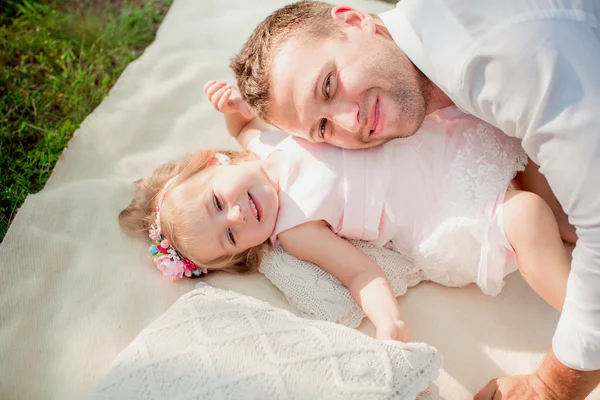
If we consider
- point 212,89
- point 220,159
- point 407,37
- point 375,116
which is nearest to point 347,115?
point 375,116

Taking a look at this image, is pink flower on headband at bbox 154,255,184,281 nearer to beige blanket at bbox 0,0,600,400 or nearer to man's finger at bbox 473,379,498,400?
beige blanket at bbox 0,0,600,400

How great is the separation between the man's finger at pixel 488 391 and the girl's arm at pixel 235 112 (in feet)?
4.78

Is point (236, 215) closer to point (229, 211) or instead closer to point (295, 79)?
point (229, 211)

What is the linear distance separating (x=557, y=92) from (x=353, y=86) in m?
0.71

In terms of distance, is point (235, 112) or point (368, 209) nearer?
point (368, 209)

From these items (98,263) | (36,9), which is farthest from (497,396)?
(36,9)

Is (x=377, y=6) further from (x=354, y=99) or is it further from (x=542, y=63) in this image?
(x=542, y=63)

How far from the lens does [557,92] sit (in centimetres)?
186

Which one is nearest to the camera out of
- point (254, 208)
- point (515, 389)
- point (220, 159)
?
point (515, 389)

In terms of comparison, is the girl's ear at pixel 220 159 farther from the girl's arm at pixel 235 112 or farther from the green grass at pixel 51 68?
the green grass at pixel 51 68

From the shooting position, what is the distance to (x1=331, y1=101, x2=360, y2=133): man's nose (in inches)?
90.4

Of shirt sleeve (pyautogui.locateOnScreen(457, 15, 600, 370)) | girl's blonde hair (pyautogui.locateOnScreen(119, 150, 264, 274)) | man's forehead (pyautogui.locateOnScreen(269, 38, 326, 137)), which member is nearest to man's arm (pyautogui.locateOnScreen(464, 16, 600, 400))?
shirt sleeve (pyautogui.locateOnScreen(457, 15, 600, 370))

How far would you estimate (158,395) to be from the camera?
1798 millimetres

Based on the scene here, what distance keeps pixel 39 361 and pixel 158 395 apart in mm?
734
